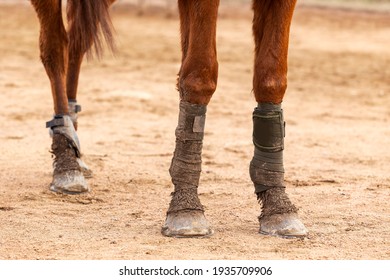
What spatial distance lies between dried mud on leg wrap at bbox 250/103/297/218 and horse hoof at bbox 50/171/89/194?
1276 mm

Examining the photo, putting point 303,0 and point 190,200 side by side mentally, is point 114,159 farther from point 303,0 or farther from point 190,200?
point 303,0

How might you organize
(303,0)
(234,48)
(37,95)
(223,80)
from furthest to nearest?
(303,0), (234,48), (223,80), (37,95)

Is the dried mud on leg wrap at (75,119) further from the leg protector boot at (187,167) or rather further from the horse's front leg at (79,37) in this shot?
the leg protector boot at (187,167)

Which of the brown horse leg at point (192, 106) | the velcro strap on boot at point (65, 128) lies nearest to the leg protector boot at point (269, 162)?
the brown horse leg at point (192, 106)

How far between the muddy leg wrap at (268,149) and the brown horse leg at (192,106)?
0.93 ft

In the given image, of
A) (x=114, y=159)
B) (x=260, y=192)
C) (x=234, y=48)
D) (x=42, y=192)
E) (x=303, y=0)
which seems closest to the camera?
(x=260, y=192)

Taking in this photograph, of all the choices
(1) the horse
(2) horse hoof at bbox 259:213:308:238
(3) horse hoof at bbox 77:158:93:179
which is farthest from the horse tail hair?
(2) horse hoof at bbox 259:213:308:238

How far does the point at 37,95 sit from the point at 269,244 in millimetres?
5074

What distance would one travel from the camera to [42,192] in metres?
5.24

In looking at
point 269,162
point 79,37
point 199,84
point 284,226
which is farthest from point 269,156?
point 79,37

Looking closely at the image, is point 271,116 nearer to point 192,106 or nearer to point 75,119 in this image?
point 192,106

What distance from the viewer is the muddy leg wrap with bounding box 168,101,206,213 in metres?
4.28

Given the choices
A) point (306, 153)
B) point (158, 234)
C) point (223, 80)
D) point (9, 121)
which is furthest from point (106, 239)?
point (223, 80)

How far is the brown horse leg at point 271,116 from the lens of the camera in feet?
13.9
